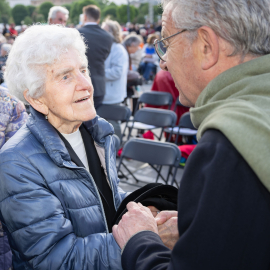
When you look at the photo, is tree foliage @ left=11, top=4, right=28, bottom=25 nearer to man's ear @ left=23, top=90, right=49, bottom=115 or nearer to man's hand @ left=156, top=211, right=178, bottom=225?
man's ear @ left=23, top=90, right=49, bottom=115

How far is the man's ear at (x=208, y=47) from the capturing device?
903 mm

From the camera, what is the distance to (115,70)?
571 centimetres

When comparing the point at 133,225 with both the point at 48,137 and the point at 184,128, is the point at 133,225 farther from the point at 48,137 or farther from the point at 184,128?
the point at 184,128

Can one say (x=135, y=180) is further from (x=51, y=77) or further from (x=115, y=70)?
(x=51, y=77)

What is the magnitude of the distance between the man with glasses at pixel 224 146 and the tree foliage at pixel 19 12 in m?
76.1

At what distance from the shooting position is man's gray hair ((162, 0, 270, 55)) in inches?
34.3

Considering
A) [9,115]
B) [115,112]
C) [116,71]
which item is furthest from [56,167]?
[116,71]

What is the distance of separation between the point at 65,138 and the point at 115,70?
407 cm

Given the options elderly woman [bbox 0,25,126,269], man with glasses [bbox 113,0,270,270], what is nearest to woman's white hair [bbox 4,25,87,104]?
elderly woman [bbox 0,25,126,269]

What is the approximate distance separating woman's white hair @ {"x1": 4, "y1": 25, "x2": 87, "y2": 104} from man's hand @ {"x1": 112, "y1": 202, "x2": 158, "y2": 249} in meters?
0.85

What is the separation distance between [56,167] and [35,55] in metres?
0.59

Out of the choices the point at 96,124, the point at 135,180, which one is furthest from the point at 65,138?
the point at 135,180

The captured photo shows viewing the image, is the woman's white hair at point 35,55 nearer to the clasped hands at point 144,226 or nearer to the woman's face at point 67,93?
the woman's face at point 67,93

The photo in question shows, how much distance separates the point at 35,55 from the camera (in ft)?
5.29
